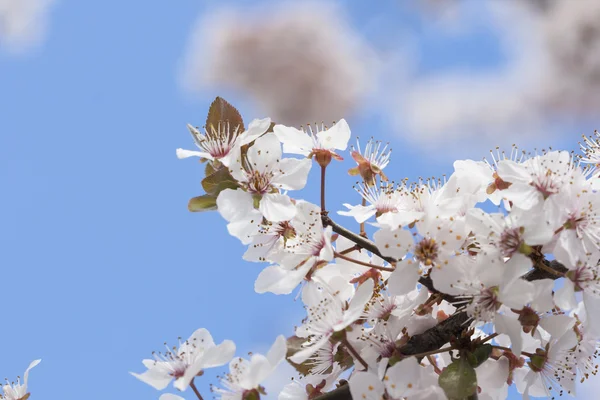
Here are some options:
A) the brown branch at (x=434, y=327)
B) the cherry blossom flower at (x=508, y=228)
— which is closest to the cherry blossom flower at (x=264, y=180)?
the brown branch at (x=434, y=327)

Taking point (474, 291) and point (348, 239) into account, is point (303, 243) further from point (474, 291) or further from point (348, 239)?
point (474, 291)

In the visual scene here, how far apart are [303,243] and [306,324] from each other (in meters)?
0.15

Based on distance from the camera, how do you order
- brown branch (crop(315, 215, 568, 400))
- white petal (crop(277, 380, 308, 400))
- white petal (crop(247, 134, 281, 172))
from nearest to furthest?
brown branch (crop(315, 215, 568, 400)), white petal (crop(247, 134, 281, 172)), white petal (crop(277, 380, 308, 400))

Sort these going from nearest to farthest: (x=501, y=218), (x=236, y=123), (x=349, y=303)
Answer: (x=501, y=218), (x=349, y=303), (x=236, y=123)

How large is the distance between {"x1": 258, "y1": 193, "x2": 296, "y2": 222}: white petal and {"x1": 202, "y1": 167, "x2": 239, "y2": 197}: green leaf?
0.23 ft

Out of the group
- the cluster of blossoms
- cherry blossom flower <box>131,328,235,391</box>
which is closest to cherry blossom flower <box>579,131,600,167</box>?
the cluster of blossoms

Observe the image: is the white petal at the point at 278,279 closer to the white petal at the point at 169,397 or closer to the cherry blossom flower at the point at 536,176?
the white petal at the point at 169,397

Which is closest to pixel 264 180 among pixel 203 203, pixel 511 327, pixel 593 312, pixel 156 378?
pixel 203 203

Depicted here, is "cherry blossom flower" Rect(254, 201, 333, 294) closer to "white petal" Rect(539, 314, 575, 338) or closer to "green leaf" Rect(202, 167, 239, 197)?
"green leaf" Rect(202, 167, 239, 197)

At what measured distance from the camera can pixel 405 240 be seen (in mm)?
1355

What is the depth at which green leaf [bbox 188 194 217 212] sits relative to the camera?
1513 millimetres

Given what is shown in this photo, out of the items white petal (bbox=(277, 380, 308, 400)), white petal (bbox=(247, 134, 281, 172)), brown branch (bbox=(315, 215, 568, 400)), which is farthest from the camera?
white petal (bbox=(277, 380, 308, 400))

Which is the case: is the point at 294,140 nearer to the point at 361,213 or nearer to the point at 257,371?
the point at 361,213

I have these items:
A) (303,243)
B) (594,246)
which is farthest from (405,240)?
(594,246)
